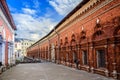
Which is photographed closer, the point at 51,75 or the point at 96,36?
the point at 51,75

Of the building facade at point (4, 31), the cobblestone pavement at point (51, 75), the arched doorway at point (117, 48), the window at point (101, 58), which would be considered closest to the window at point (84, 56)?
the cobblestone pavement at point (51, 75)

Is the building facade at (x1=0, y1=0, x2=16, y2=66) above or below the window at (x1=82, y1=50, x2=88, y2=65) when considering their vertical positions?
above

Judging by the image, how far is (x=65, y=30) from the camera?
23.9m

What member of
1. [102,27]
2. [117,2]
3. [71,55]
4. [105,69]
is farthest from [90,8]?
[71,55]

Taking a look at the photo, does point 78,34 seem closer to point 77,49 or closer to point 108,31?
point 77,49

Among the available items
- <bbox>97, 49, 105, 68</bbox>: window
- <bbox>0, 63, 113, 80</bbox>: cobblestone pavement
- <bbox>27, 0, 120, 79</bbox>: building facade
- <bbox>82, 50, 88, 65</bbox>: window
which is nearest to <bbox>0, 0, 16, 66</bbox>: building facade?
<bbox>0, 63, 113, 80</bbox>: cobblestone pavement

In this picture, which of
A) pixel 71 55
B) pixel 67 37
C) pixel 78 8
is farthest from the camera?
pixel 67 37

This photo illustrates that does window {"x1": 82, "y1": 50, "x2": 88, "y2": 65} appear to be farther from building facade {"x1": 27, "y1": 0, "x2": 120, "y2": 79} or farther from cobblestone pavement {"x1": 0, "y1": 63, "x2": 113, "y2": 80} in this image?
cobblestone pavement {"x1": 0, "y1": 63, "x2": 113, "y2": 80}

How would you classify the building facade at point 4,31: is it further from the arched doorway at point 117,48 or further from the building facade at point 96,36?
the arched doorway at point 117,48

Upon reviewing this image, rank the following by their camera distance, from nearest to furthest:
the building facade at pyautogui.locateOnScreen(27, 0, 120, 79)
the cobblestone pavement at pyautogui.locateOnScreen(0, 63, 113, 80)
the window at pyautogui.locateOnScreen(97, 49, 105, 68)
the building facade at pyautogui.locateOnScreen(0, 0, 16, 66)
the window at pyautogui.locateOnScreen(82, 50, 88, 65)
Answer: the building facade at pyautogui.locateOnScreen(27, 0, 120, 79) → the cobblestone pavement at pyautogui.locateOnScreen(0, 63, 113, 80) → the window at pyautogui.locateOnScreen(97, 49, 105, 68) → the building facade at pyautogui.locateOnScreen(0, 0, 16, 66) → the window at pyautogui.locateOnScreen(82, 50, 88, 65)

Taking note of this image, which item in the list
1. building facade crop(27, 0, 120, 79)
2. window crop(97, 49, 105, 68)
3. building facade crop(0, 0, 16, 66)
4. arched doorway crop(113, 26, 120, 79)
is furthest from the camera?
building facade crop(0, 0, 16, 66)

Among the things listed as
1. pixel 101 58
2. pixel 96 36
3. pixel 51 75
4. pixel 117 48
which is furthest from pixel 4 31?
pixel 117 48

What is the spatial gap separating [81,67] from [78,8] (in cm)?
564

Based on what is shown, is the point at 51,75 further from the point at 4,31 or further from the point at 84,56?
the point at 4,31
